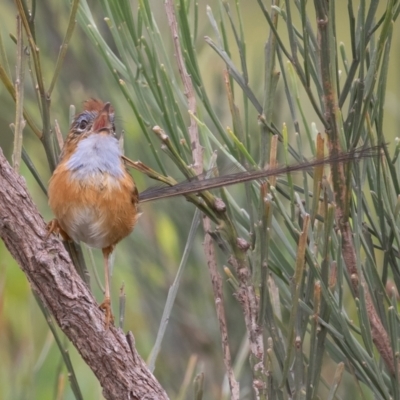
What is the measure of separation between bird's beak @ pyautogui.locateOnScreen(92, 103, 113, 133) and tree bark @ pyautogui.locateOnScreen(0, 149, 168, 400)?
679 millimetres

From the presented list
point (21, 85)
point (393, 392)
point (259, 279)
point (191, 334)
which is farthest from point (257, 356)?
point (191, 334)

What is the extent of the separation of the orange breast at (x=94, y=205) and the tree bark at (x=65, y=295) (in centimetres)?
46

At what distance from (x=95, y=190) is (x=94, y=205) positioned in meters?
0.04

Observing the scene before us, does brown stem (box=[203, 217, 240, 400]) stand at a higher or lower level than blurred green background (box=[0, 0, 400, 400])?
lower

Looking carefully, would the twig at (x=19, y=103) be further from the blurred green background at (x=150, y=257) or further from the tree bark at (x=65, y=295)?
the blurred green background at (x=150, y=257)

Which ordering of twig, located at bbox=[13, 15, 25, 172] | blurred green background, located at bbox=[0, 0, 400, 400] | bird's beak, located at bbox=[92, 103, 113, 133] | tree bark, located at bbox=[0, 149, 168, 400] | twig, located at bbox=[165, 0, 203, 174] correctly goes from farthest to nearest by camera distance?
blurred green background, located at bbox=[0, 0, 400, 400]
bird's beak, located at bbox=[92, 103, 113, 133]
twig, located at bbox=[165, 0, 203, 174]
twig, located at bbox=[13, 15, 25, 172]
tree bark, located at bbox=[0, 149, 168, 400]

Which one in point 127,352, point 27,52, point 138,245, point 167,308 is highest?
point 138,245

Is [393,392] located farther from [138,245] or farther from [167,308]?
[138,245]

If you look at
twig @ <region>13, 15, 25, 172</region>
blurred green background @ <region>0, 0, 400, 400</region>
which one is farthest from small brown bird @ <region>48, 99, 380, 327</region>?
blurred green background @ <region>0, 0, 400, 400</region>

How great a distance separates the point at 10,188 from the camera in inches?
47.7

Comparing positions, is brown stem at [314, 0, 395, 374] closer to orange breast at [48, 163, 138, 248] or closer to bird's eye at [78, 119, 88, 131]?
orange breast at [48, 163, 138, 248]

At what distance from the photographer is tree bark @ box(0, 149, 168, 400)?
1214 millimetres

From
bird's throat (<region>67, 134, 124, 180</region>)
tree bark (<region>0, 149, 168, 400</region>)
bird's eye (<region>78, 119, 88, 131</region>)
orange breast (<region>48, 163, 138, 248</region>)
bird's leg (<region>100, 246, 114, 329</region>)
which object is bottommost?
tree bark (<region>0, 149, 168, 400</region>)

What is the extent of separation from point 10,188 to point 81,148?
0.67 metres
